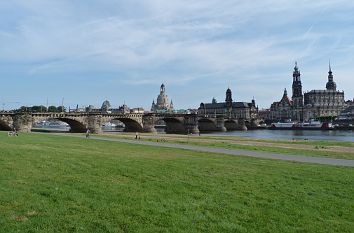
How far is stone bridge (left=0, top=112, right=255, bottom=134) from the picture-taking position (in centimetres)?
7254

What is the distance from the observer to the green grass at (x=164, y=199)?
7.93m

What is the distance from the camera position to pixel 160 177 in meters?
13.0

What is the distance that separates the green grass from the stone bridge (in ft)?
202

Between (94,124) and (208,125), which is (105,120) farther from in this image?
(208,125)

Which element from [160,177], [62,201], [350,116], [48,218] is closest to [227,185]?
[160,177]

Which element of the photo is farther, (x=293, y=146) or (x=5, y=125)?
(x=5, y=125)

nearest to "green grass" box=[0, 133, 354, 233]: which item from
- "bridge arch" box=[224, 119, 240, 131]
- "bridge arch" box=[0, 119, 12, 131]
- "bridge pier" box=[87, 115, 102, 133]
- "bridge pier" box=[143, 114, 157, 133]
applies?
"bridge arch" box=[0, 119, 12, 131]

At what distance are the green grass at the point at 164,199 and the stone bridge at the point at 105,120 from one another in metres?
61.6

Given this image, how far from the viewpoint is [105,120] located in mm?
88750

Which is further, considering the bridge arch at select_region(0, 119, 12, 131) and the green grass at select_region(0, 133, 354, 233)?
the bridge arch at select_region(0, 119, 12, 131)

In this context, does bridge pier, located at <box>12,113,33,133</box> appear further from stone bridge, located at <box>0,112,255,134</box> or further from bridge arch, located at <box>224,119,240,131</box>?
bridge arch, located at <box>224,119,240,131</box>

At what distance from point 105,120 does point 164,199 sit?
264ft

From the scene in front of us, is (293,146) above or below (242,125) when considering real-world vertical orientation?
below

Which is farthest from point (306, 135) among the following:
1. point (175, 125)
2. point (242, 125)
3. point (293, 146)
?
point (293, 146)
